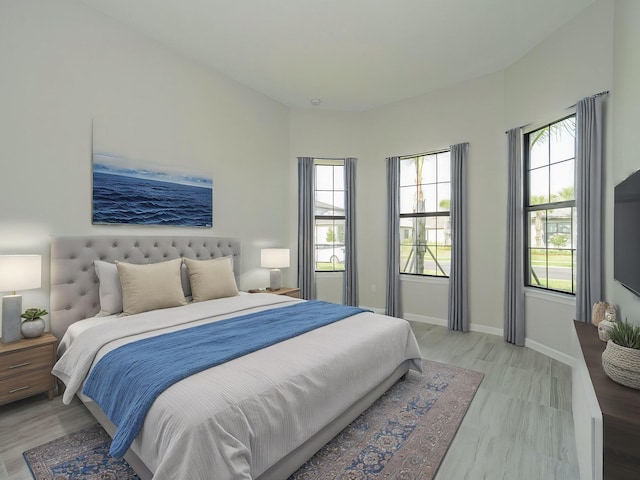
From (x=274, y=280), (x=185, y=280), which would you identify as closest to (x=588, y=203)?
(x=274, y=280)

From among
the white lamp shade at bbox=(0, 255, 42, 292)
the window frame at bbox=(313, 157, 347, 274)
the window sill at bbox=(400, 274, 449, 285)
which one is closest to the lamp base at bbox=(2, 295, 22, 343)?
the white lamp shade at bbox=(0, 255, 42, 292)

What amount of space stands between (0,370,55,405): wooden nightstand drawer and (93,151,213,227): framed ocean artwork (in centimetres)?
127

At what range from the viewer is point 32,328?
2406mm

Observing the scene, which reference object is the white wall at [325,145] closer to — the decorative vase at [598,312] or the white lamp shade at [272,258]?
the white lamp shade at [272,258]

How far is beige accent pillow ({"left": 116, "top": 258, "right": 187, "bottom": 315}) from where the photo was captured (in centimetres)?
273

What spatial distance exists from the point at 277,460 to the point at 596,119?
137 inches

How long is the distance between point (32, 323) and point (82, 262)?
0.57 meters

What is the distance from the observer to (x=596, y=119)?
9.20ft

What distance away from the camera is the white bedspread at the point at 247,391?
1274mm

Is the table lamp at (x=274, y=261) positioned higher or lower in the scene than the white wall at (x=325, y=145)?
lower

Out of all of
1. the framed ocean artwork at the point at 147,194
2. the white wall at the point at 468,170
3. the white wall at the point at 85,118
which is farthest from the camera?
the white wall at the point at 468,170

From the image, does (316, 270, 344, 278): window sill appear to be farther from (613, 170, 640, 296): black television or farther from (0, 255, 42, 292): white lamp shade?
(0, 255, 42, 292): white lamp shade

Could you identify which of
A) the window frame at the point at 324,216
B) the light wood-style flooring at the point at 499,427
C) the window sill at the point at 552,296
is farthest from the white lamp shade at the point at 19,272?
the window sill at the point at 552,296

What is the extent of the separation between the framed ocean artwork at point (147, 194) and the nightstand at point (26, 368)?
110 centimetres
